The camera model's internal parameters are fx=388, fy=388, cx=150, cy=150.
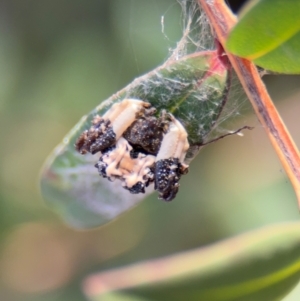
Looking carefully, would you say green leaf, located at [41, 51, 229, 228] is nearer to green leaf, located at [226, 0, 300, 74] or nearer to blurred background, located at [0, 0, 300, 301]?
green leaf, located at [226, 0, 300, 74]

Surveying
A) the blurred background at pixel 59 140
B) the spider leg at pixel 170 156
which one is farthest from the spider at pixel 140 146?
the blurred background at pixel 59 140

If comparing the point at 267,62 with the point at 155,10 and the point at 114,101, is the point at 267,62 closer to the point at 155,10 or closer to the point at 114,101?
the point at 114,101

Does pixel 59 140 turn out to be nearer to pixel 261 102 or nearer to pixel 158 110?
pixel 158 110

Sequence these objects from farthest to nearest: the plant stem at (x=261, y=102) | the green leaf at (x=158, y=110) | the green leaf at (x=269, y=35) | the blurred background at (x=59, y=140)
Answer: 1. the blurred background at (x=59, y=140)
2. the green leaf at (x=158, y=110)
3. the plant stem at (x=261, y=102)
4. the green leaf at (x=269, y=35)

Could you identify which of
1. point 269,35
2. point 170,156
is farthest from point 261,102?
point 170,156

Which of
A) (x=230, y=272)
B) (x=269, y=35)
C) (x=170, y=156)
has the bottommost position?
(x=230, y=272)

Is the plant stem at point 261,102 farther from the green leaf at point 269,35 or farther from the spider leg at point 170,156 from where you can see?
the spider leg at point 170,156

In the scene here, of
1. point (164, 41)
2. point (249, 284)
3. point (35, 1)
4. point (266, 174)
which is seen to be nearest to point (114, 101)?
point (249, 284)
